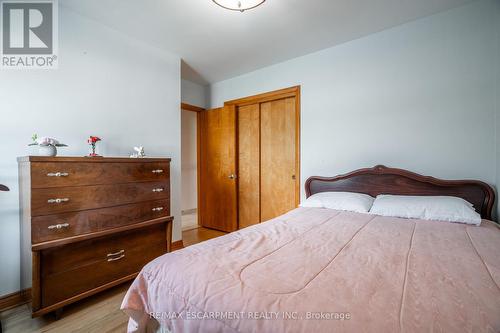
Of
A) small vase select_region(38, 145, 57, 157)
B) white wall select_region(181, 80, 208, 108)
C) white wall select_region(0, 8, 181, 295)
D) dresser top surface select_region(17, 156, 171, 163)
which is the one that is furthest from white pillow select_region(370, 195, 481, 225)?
white wall select_region(181, 80, 208, 108)

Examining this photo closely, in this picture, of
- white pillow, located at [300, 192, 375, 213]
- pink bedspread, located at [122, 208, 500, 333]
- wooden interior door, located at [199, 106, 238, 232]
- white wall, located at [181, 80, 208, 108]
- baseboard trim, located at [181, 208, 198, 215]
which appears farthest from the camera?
baseboard trim, located at [181, 208, 198, 215]

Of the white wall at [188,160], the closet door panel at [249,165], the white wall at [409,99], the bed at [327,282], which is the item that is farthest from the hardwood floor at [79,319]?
the white wall at [188,160]

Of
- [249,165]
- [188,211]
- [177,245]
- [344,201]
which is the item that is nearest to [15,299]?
[177,245]

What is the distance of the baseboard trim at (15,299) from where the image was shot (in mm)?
1692

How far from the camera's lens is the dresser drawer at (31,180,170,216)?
4.82 feet

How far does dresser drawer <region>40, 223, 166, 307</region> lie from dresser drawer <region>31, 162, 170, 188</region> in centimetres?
46

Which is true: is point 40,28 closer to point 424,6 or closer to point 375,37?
point 375,37

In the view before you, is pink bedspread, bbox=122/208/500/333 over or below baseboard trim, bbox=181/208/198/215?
over

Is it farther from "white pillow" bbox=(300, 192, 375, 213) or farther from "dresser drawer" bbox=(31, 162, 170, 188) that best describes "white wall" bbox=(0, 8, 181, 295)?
"white pillow" bbox=(300, 192, 375, 213)

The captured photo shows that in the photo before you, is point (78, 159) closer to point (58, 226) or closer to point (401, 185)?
point (58, 226)

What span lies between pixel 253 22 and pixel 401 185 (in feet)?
7.15

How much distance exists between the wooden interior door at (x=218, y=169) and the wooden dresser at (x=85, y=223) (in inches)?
59.8

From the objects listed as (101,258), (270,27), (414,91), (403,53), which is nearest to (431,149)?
(414,91)

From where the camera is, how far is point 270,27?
2.28 m
